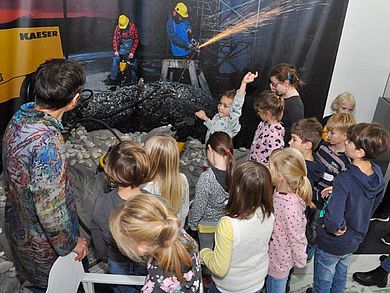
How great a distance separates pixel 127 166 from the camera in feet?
5.47

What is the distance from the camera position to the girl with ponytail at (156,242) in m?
1.29

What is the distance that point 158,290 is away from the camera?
1.34 metres

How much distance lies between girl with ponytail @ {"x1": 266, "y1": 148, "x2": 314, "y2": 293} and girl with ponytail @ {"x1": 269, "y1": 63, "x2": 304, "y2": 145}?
86 centimetres

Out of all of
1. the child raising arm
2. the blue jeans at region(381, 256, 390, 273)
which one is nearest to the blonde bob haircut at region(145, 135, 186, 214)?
the child raising arm

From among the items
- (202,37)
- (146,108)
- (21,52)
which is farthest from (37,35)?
(202,37)

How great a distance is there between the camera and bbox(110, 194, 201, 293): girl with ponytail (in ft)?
4.25

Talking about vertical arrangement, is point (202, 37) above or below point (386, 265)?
above

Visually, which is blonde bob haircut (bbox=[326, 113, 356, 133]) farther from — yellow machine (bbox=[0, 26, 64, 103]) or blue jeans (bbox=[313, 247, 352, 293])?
yellow machine (bbox=[0, 26, 64, 103])

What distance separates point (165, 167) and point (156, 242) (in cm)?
65

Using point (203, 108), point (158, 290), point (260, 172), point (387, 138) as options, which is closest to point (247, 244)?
point (260, 172)

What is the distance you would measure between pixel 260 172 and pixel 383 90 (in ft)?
8.42

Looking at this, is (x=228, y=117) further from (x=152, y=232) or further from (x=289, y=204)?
(x=152, y=232)

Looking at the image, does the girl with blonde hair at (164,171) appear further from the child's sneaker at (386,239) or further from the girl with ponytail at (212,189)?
the child's sneaker at (386,239)

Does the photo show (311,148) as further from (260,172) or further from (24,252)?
(24,252)
